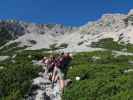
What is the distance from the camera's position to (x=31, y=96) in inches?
1325

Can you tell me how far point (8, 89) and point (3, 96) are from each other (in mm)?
1311

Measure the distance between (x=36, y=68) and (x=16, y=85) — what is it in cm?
652

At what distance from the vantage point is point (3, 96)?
33250 millimetres

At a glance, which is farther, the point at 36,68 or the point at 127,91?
the point at 36,68

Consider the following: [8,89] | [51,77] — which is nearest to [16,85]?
[8,89]

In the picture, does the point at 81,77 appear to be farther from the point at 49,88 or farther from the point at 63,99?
the point at 63,99

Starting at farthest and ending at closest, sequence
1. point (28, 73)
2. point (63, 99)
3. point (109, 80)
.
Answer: point (28, 73), point (109, 80), point (63, 99)

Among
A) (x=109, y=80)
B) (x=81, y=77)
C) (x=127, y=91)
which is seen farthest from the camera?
(x=81, y=77)

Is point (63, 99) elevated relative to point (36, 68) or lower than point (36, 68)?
lower

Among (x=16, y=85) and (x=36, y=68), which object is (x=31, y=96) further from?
(x=36, y=68)

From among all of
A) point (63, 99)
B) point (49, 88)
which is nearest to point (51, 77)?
point (49, 88)

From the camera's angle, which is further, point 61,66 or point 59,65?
point 61,66

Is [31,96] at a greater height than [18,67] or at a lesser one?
lesser

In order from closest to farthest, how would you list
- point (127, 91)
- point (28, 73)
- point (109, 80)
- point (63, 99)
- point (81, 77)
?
point (127, 91) < point (63, 99) < point (109, 80) < point (81, 77) < point (28, 73)
